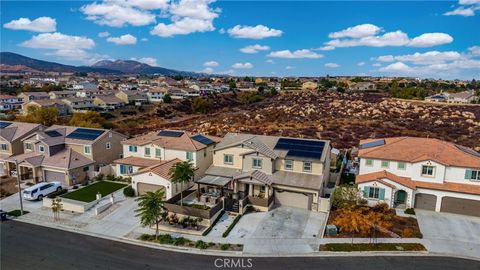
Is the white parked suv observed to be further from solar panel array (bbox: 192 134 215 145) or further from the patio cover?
the patio cover

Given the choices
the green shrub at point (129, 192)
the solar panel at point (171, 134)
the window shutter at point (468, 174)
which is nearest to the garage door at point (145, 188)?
the green shrub at point (129, 192)

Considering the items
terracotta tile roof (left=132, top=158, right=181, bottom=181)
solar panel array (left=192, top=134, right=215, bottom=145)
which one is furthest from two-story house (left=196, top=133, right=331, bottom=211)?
→ solar panel array (left=192, top=134, right=215, bottom=145)

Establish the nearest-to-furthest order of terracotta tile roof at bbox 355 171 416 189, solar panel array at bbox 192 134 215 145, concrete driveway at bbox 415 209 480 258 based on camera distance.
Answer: concrete driveway at bbox 415 209 480 258 < terracotta tile roof at bbox 355 171 416 189 < solar panel array at bbox 192 134 215 145

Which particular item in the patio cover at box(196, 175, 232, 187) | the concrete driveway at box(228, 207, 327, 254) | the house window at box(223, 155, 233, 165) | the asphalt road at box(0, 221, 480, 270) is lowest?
the asphalt road at box(0, 221, 480, 270)

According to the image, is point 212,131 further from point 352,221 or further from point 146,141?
point 352,221

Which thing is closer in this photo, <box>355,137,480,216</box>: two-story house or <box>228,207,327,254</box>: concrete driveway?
<box>228,207,327,254</box>: concrete driveway

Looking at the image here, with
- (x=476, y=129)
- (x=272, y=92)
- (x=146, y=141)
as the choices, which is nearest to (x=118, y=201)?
(x=146, y=141)

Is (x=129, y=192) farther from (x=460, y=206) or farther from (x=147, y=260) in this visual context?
(x=460, y=206)

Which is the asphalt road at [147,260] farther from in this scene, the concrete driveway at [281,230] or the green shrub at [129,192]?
the green shrub at [129,192]

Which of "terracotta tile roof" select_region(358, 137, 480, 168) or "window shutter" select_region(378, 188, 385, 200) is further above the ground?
"terracotta tile roof" select_region(358, 137, 480, 168)
